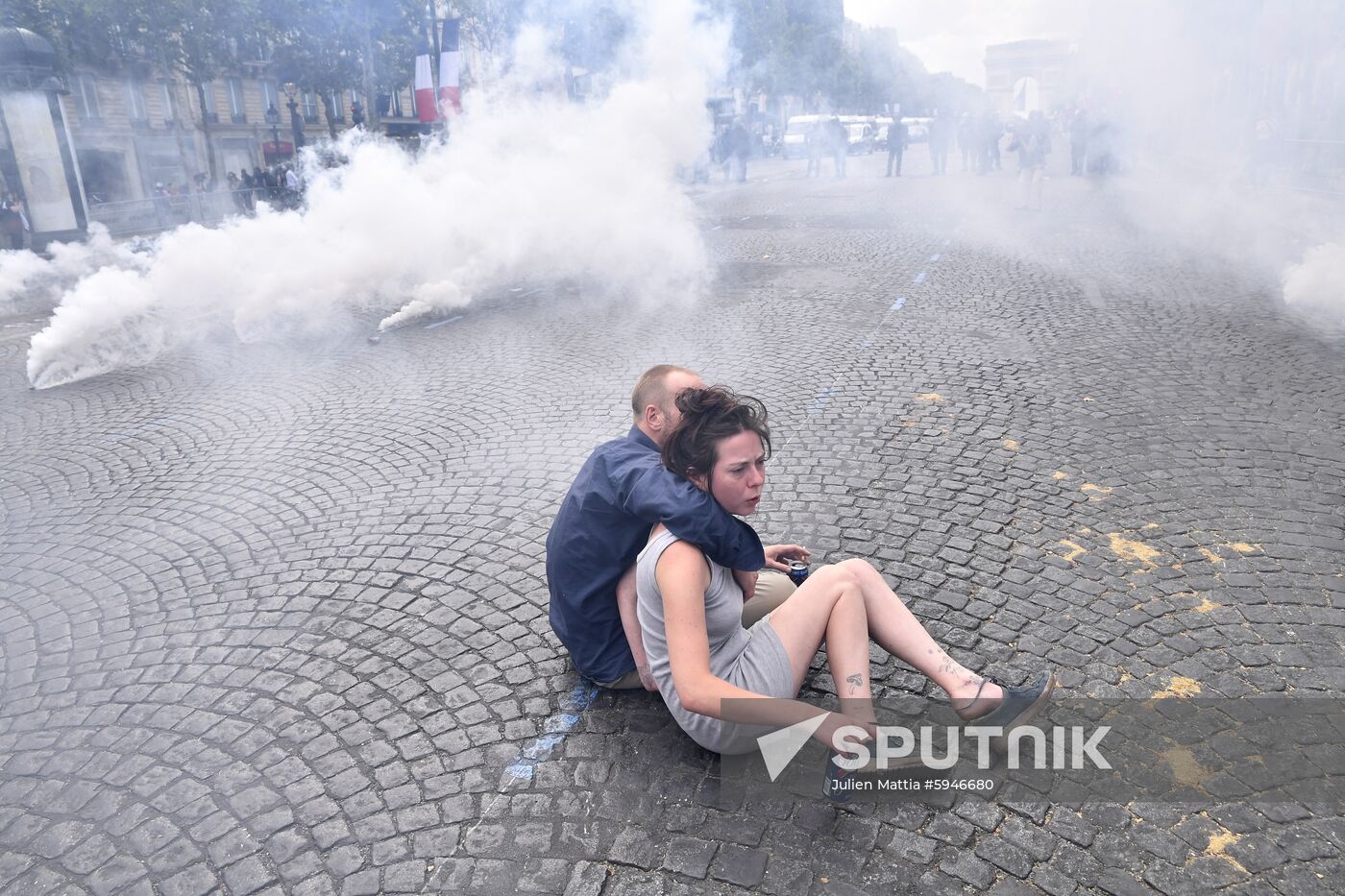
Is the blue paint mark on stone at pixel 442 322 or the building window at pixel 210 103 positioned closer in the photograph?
the blue paint mark on stone at pixel 442 322

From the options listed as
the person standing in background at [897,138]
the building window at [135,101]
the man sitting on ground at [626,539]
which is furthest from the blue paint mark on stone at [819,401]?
the building window at [135,101]

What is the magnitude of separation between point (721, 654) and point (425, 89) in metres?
16.8

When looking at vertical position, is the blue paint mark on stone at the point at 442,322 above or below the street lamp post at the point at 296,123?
below

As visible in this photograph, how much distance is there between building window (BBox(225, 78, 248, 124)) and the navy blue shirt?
40843 mm

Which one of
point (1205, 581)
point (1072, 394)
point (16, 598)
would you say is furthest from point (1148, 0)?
point (16, 598)

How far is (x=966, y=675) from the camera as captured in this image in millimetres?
2904

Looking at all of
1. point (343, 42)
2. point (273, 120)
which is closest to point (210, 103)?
point (273, 120)

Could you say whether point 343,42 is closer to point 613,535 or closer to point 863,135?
point 613,535

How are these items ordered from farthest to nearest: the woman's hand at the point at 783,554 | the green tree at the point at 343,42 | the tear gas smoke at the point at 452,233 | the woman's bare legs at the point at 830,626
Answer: the green tree at the point at 343,42 < the tear gas smoke at the point at 452,233 < the woman's hand at the point at 783,554 < the woman's bare legs at the point at 830,626

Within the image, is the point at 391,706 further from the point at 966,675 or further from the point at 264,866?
the point at 966,675

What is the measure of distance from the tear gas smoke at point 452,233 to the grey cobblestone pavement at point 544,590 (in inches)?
49.6

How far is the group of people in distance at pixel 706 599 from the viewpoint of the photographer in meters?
2.61

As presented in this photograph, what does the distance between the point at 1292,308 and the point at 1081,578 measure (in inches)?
274

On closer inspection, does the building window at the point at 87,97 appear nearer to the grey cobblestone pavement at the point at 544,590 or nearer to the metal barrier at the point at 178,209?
the metal barrier at the point at 178,209
